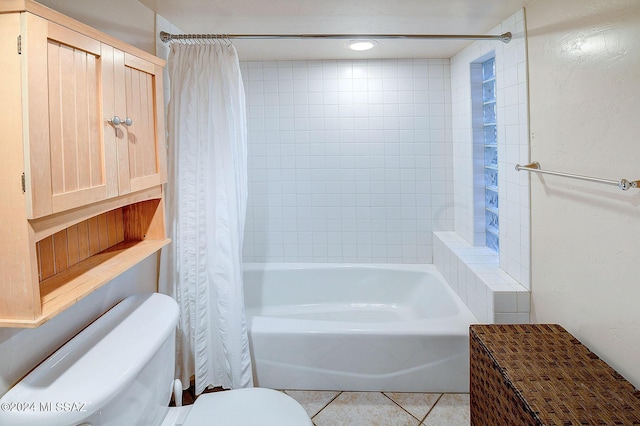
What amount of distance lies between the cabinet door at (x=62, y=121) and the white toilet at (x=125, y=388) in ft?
1.49

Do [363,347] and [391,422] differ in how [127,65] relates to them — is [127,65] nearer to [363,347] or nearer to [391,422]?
[363,347]

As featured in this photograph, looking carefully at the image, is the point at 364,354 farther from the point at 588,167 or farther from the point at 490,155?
the point at 490,155

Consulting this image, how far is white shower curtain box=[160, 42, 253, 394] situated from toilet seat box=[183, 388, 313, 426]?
610mm

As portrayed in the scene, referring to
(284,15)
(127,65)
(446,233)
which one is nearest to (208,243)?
(127,65)

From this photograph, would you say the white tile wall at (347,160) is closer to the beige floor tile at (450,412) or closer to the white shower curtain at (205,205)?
the white shower curtain at (205,205)

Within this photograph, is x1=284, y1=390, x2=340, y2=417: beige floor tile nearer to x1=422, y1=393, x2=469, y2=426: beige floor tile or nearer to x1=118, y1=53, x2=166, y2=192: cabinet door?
x1=422, y1=393, x2=469, y2=426: beige floor tile

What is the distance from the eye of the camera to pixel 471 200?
9.87 feet

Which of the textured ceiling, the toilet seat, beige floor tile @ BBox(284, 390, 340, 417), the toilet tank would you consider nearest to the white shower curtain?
the textured ceiling

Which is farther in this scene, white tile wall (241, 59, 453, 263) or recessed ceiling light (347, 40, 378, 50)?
white tile wall (241, 59, 453, 263)

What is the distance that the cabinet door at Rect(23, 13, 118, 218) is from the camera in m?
0.98

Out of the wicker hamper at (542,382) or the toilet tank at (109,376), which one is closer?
the toilet tank at (109,376)

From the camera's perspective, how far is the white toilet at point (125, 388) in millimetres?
1048

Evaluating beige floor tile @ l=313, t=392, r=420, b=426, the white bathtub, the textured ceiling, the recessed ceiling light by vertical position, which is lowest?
beige floor tile @ l=313, t=392, r=420, b=426

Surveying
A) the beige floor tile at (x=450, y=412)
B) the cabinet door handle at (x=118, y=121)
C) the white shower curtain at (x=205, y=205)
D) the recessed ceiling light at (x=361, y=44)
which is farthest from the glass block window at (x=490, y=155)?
the cabinet door handle at (x=118, y=121)
